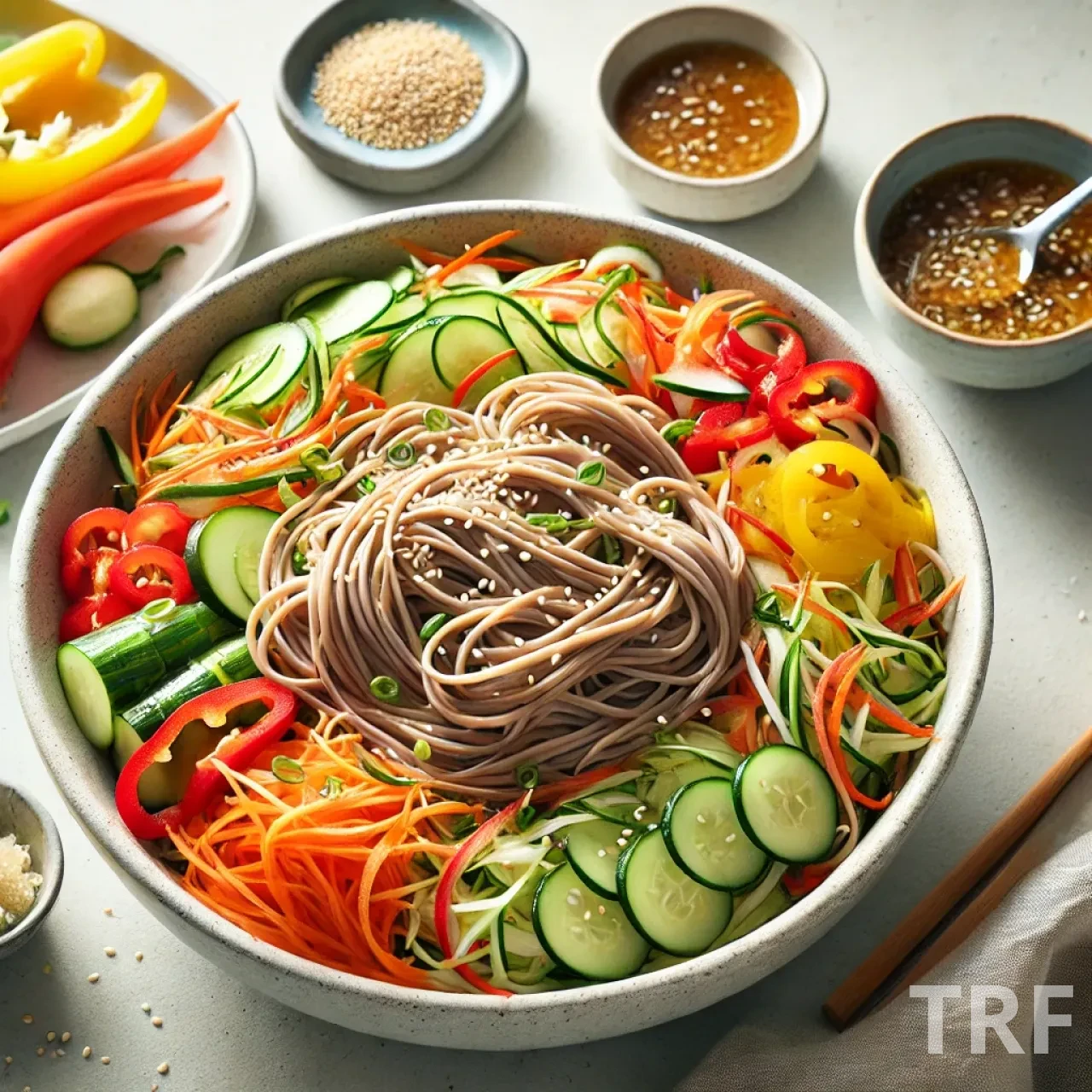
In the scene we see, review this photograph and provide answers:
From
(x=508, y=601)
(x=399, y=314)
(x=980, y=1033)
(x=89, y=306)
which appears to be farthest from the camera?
(x=89, y=306)

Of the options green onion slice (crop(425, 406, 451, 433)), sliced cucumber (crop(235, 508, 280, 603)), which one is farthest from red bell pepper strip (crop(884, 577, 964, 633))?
sliced cucumber (crop(235, 508, 280, 603))

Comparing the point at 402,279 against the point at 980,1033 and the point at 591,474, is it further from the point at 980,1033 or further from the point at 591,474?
the point at 980,1033

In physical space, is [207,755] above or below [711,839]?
above

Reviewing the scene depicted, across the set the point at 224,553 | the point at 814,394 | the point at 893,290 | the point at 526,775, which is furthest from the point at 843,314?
the point at 224,553

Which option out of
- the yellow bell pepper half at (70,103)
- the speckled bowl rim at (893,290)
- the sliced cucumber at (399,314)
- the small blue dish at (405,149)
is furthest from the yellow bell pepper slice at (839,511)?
the yellow bell pepper half at (70,103)

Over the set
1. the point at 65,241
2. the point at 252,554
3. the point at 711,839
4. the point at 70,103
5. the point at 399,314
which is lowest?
the point at 711,839

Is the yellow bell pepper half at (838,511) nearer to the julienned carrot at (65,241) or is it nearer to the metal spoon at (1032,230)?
the metal spoon at (1032,230)

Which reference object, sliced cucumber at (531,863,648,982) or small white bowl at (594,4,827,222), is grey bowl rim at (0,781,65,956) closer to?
sliced cucumber at (531,863,648,982)
